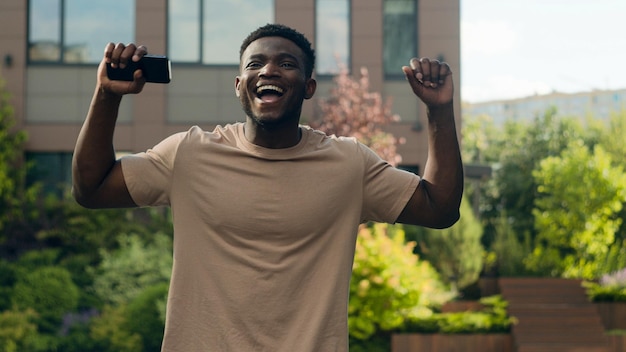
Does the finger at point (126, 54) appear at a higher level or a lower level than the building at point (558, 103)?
lower

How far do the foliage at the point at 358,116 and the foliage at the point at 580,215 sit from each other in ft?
9.53

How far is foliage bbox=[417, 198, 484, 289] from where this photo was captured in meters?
17.2

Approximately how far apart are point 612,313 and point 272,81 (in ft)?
48.1

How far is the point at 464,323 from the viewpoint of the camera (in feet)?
47.4

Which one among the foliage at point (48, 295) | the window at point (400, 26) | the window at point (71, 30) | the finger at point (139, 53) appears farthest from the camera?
the window at point (400, 26)

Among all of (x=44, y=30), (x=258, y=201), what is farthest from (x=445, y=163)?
(x=44, y=30)

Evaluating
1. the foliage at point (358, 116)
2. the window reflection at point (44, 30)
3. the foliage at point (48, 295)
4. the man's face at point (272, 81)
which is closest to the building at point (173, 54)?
the window reflection at point (44, 30)

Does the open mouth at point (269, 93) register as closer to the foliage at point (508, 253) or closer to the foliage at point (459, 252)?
the foliage at point (459, 252)

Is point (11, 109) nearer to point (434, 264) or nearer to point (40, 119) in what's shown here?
point (40, 119)

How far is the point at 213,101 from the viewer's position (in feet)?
68.0

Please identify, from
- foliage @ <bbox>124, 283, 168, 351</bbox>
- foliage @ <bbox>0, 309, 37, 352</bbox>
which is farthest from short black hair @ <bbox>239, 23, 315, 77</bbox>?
foliage @ <bbox>0, 309, 37, 352</bbox>

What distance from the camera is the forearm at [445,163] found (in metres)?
2.97

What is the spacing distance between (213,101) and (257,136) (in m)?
18.0

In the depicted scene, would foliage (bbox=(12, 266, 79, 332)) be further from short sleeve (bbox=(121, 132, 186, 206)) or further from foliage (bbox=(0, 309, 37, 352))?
short sleeve (bbox=(121, 132, 186, 206))
